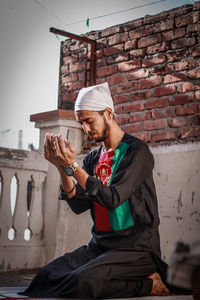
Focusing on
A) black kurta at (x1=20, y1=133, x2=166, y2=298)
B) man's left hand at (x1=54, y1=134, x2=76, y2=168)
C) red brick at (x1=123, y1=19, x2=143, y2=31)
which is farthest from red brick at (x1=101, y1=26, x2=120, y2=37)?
man's left hand at (x1=54, y1=134, x2=76, y2=168)

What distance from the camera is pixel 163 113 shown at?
4320mm

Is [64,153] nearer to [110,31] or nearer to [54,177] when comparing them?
[54,177]

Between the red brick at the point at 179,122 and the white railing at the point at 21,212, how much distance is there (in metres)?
1.63

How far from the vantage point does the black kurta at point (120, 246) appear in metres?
2.71

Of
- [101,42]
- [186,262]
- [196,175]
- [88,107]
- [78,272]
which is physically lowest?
[78,272]

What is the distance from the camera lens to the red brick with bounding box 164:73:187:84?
13.8 feet

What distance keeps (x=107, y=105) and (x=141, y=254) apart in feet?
3.42

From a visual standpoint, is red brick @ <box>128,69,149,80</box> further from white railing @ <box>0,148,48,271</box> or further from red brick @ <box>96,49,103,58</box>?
white railing @ <box>0,148,48,271</box>

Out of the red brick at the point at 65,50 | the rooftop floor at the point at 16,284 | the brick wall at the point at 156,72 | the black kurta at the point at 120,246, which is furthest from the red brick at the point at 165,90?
the rooftop floor at the point at 16,284

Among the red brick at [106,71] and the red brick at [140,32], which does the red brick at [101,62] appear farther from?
the red brick at [140,32]

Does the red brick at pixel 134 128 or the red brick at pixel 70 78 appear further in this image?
the red brick at pixel 70 78

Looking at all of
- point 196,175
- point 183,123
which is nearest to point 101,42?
point 183,123

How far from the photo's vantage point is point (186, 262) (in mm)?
1306

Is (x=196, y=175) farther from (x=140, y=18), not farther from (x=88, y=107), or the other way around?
(x=140, y=18)
